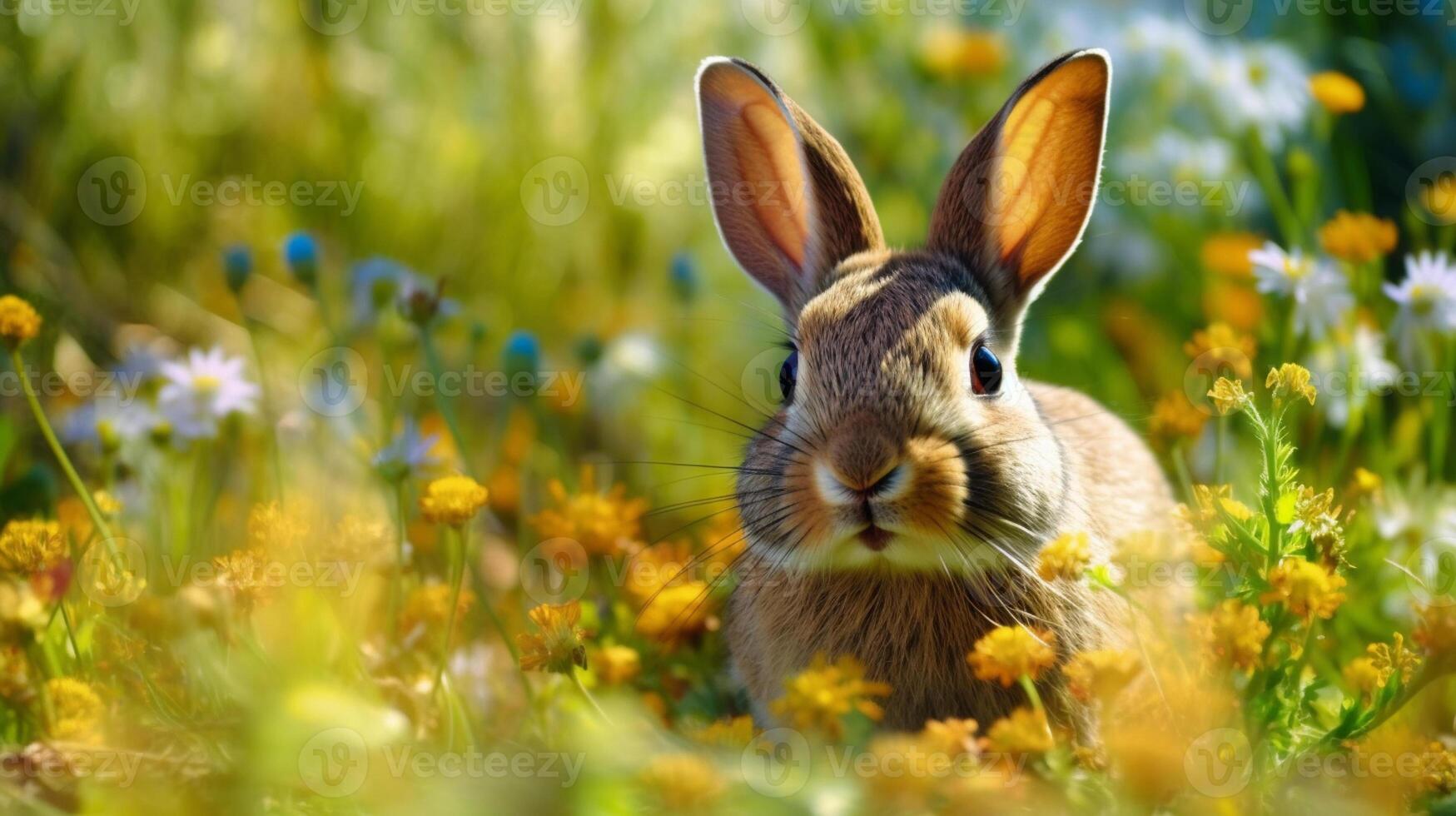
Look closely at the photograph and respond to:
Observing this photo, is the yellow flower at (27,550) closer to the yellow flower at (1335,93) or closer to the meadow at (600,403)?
the meadow at (600,403)

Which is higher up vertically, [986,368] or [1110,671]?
[986,368]

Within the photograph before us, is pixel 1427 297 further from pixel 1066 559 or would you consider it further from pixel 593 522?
pixel 593 522

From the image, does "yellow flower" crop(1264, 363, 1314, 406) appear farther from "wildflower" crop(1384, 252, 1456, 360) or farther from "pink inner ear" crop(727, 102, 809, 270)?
"pink inner ear" crop(727, 102, 809, 270)

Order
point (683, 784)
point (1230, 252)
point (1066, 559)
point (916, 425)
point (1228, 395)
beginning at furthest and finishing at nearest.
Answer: point (1230, 252), point (916, 425), point (1228, 395), point (1066, 559), point (683, 784)

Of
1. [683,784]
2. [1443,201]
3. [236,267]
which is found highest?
[1443,201]

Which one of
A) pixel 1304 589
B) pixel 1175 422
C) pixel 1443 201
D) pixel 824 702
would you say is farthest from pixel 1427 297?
pixel 824 702

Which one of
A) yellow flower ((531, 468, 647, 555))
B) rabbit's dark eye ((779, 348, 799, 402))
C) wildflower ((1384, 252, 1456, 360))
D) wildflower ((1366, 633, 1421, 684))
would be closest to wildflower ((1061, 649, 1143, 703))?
wildflower ((1366, 633, 1421, 684))

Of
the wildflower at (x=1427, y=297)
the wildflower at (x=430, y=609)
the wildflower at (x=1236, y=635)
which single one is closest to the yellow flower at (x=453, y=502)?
the wildflower at (x=430, y=609)

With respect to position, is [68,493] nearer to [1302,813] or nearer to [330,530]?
[330,530]
